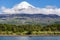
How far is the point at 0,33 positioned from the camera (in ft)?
455

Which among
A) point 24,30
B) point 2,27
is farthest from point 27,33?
point 2,27

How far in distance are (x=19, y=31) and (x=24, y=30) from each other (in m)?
6.49

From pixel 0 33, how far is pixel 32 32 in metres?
17.8

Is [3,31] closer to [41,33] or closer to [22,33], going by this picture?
[22,33]

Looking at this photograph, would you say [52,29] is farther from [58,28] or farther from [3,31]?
[3,31]

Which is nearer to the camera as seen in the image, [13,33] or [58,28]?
[13,33]

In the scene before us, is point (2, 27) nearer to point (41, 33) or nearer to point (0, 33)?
point (0, 33)

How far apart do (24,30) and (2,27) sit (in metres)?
14.4

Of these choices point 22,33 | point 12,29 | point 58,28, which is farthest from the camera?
point 58,28

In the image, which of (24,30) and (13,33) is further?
(24,30)

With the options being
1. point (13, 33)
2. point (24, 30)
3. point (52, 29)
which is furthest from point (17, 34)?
point (52, 29)

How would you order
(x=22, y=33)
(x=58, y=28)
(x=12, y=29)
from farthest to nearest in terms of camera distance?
(x=58, y=28)
(x=12, y=29)
(x=22, y=33)

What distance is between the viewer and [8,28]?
14812cm

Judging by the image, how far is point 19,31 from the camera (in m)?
143
